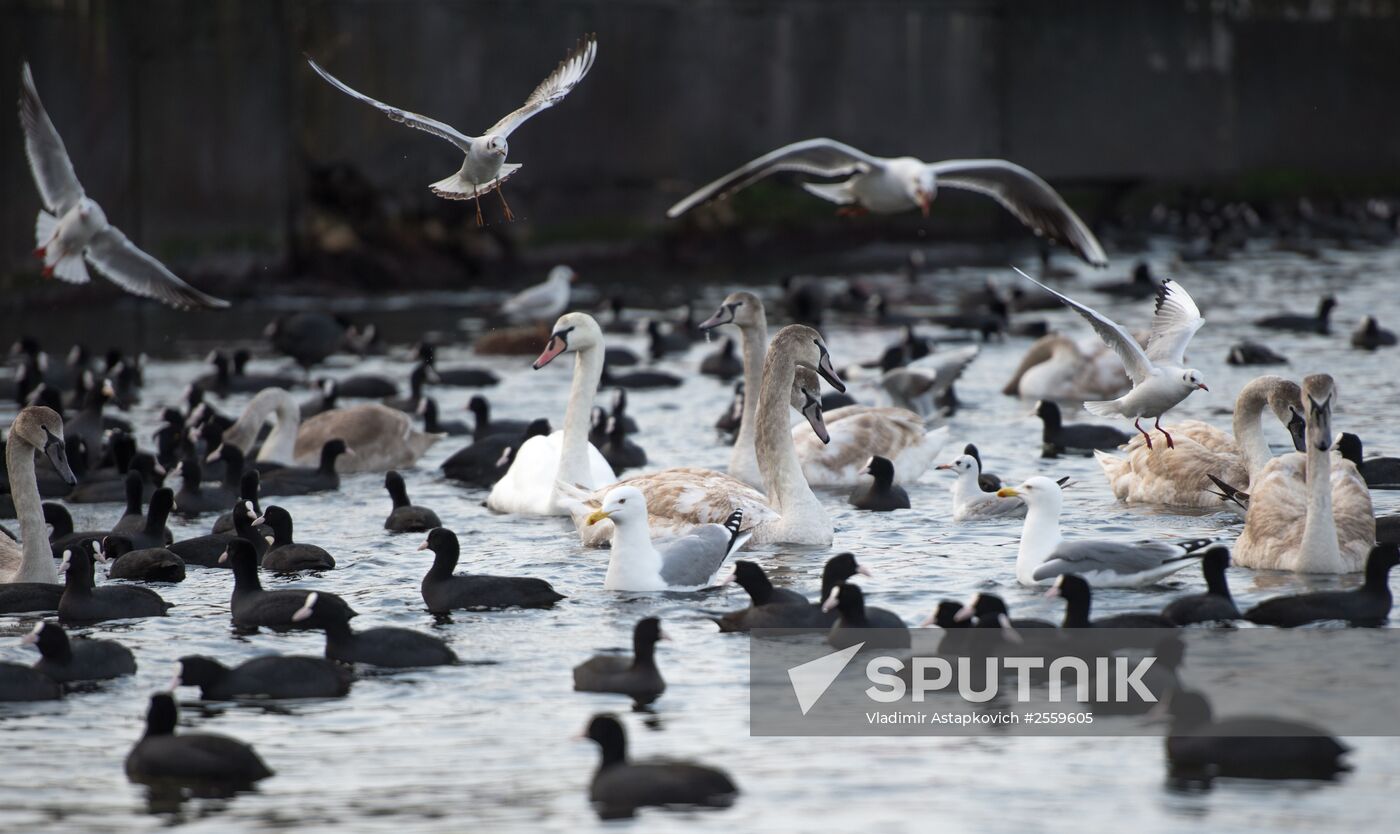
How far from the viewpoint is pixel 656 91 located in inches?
1401

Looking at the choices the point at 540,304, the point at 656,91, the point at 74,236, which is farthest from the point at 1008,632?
the point at 656,91

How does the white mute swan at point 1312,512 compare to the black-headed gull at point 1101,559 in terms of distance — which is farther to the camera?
the white mute swan at point 1312,512

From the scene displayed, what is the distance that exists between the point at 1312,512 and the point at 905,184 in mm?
6346

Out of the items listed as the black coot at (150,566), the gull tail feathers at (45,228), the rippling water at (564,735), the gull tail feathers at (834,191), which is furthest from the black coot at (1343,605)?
the gull tail feathers at (45,228)

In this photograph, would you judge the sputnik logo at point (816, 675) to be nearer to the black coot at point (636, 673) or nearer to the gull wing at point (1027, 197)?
the black coot at point (636, 673)

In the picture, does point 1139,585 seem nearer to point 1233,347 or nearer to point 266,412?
point 266,412

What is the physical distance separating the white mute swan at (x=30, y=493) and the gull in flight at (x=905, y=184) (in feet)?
16.6

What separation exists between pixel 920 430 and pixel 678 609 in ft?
17.2

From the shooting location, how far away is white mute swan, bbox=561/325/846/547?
42.8 feet

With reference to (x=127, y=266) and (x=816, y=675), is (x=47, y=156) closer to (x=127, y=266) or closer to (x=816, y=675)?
(x=127, y=266)

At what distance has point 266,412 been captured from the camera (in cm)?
1762

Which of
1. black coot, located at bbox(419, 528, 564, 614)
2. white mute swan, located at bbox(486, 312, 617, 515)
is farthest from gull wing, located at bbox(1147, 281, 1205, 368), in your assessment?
black coot, located at bbox(419, 528, 564, 614)

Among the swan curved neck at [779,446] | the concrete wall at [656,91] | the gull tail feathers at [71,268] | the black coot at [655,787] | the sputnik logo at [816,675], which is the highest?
the concrete wall at [656,91]

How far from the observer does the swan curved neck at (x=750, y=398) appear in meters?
15.1
